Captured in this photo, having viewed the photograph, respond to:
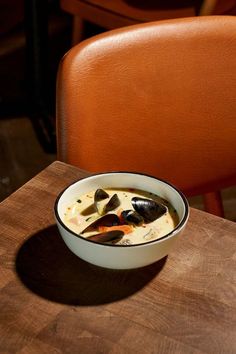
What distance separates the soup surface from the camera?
75 centimetres

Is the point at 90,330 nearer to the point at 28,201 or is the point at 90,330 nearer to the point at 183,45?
the point at 28,201

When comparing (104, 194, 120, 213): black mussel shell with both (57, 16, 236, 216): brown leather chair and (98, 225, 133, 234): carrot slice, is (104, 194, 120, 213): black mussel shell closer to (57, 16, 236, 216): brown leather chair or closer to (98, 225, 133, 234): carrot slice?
(98, 225, 133, 234): carrot slice

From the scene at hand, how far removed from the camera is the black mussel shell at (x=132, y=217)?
77 cm

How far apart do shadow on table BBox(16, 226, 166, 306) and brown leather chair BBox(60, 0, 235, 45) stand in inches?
54.6

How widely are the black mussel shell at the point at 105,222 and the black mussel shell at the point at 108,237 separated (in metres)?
0.02

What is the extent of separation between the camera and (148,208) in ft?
2.62

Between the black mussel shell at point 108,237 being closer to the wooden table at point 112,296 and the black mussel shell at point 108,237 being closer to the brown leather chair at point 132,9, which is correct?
the wooden table at point 112,296

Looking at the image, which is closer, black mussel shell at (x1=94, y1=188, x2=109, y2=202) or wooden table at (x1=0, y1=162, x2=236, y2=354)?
wooden table at (x1=0, y1=162, x2=236, y2=354)

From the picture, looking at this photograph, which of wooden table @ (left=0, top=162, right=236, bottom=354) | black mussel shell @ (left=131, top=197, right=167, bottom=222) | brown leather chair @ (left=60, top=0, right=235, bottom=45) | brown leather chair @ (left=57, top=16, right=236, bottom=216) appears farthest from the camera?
brown leather chair @ (left=60, top=0, right=235, bottom=45)

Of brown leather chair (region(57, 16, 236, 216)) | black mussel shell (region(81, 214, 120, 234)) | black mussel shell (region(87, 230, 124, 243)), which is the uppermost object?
black mussel shell (region(87, 230, 124, 243))

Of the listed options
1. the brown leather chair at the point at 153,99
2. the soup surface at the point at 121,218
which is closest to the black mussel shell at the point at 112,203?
the soup surface at the point at 121,218

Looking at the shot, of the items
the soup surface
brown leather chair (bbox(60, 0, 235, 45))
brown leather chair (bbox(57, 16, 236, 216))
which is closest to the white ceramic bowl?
the soup surface

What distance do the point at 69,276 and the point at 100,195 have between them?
13 centimetres

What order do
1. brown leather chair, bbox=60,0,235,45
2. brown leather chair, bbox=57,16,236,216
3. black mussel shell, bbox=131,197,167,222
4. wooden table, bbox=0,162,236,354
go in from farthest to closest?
brown leather chair, bbox=60,0,235,45, brown leather chair, bbox=57,16,236,216, black mussel shell, bbox=131,197,167,222, wooden table, bbox=0,162,236,354
